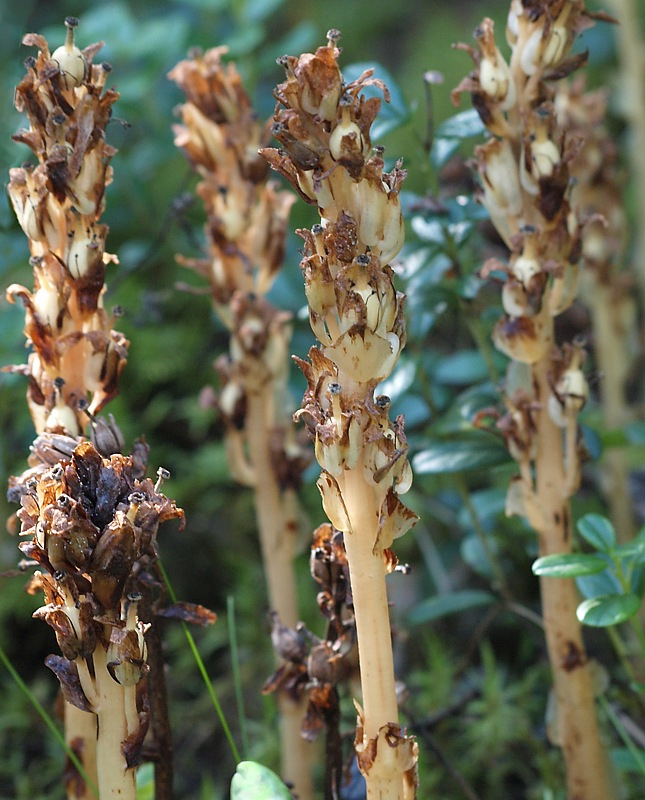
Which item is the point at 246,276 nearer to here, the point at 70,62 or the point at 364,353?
the point at 70,62

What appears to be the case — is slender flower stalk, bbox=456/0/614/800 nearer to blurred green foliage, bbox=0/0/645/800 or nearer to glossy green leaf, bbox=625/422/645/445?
blurred green foliage, bbox=0/0/645/800

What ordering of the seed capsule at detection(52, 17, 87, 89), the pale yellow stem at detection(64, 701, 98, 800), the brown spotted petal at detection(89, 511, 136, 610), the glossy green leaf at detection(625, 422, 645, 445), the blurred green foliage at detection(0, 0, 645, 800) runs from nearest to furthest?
the brown spotted petal at detection(89, 511, 136, 610)
the seed capsule at detection(52, 17, 87, 89)
the pale yellow stem at detection(64, 701, 98, 800)
the blurred green foliage at detection(0, 0, 645, 800)
the glossy green leaf at detection(625, 422, 645, 445)

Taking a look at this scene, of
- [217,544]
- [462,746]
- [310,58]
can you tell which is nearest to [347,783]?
[462,746]

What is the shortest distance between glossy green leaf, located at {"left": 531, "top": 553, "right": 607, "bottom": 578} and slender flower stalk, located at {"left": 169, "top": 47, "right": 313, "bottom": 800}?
1.54 ft

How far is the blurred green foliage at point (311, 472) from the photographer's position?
147cm

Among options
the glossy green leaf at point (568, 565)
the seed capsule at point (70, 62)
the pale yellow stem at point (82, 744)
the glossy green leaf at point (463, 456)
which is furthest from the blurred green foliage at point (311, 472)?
the seed capsule at point (70, 62)

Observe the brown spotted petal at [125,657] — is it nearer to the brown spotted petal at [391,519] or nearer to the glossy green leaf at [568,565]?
the brown spotted petal at [391,519]

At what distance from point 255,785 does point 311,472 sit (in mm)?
778

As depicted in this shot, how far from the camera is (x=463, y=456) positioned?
52.9 inches

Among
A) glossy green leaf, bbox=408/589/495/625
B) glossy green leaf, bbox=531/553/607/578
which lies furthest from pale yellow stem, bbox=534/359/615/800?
glossy green leaf, bbox=408/589/495/625

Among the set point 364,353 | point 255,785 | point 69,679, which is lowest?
point 255,785

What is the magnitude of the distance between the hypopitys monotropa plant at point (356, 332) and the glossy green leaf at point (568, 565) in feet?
0.77

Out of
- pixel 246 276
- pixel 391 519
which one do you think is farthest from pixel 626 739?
pixel 246 276

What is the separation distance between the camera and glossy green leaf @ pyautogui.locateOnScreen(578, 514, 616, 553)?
1115 mm
